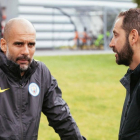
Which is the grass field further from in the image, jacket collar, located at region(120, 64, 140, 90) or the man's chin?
jacket collar, located at region(120, 64, 140, 90)

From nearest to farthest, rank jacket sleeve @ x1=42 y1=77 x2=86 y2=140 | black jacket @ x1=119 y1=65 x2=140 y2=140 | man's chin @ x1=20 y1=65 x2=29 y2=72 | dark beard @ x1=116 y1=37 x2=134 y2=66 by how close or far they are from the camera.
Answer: black jacket @ x1=119 y1=65 x2=140 y2=140, dark beard @ x1=116 y1=37 x2=134 y2=66, man's chin @ x1=20 y1=65 x2=29 y2=72, jacket sleeve @ x1=42 y1=77 x2=86 y2=140

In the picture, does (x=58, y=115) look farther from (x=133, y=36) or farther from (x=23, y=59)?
(x=133, y=36)

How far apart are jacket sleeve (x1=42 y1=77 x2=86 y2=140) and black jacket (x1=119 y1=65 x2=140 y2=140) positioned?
0.66 meters

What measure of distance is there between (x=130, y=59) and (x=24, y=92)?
2.98ft

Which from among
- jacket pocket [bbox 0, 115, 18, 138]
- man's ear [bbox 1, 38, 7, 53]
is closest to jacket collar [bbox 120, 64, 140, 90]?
jacket pocket [bbox 0, 115, 18, 138]

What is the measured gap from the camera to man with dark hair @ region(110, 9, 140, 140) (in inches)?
94.5

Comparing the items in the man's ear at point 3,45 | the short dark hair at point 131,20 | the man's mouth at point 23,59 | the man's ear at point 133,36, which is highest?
the short dark hair at point 131,20

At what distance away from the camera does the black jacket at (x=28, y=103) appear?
9.09 feet

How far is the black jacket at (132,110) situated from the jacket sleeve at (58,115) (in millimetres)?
657

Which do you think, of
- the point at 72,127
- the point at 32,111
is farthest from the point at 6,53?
the point at 72,127

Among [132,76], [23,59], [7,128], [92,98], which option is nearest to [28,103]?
[7,128]

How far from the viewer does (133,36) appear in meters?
2.44

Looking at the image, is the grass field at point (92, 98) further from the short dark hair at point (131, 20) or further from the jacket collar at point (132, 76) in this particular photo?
the short dark hair at point (131, 20)

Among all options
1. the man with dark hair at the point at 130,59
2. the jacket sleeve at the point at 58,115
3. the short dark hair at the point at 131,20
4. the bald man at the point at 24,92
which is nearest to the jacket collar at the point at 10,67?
Answer: the bald man at the point at 24,92
